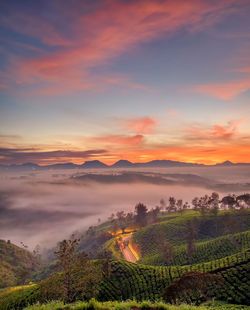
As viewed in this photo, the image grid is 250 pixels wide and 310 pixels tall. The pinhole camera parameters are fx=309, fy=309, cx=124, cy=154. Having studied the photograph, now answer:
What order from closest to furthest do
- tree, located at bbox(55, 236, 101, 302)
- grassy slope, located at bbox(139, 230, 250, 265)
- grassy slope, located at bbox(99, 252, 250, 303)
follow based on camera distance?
1. tree, located at bbox(55, 236, 101, 302)
2. grassy slope, located at bbox(99, 252, 250, 303)
3. grassy slope, located at bbox(139, 230, 250, 265)

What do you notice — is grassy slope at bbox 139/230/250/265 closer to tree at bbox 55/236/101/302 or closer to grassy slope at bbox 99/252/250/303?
grassy slope at bbox 99/252/250/303

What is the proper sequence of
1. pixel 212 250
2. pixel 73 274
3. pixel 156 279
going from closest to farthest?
pixel 73 274 → pixel 156 279 → pixel 212 250

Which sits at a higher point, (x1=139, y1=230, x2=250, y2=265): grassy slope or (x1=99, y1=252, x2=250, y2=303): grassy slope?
(x1=99, y1=252, x2=250, y2=303): grassy slope

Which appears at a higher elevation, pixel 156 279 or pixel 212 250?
pixel 156 279

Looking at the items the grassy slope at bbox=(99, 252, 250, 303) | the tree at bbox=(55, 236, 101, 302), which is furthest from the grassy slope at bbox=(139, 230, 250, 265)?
the tree at bbox=(55, 236, 101, 302)

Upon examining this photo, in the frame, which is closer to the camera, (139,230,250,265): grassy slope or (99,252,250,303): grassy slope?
(99,252,250,303): grassy slope

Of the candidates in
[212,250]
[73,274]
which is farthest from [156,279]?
[212,250]

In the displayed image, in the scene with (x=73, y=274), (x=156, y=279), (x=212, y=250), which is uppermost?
(x=73, y=274)

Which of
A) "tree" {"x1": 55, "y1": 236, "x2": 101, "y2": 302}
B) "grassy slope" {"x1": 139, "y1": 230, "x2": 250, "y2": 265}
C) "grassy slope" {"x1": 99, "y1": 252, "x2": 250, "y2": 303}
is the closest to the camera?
"tree" {"x1": 55, "y1": 236, "x2": 101, "y2": 302}

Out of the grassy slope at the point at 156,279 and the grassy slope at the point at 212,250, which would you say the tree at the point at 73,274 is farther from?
the grassy slope at the point at 212,250

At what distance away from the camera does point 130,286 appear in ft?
287

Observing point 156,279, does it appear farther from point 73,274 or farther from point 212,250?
point 212,250

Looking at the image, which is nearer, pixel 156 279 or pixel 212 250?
pixel 156 279

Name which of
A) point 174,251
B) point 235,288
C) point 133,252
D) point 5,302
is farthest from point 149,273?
point 133,252
